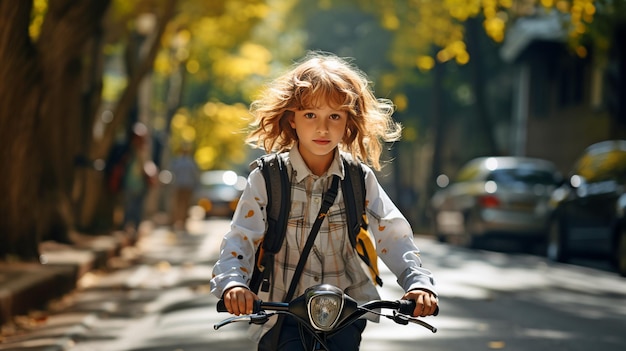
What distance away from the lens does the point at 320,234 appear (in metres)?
4.42

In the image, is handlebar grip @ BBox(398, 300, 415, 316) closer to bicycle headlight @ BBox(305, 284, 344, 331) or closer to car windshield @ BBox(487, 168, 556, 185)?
bicycle headlight @ BBox(305, 284, 344, 331)

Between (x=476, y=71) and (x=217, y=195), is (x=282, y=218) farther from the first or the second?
(x=217, y=195)

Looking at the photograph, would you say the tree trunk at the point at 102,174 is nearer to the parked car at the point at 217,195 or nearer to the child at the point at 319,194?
the child at the point at 319,194

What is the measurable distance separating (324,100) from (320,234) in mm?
505

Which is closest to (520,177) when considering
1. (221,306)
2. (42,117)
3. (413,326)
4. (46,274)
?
(42,117)

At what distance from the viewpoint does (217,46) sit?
1396 inches

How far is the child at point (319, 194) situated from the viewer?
4246 millimetres

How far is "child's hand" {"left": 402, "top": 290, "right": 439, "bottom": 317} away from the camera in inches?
152

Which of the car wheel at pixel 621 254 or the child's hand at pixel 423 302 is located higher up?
the car wheel at pixel 621 254

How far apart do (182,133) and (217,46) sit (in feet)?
58.4

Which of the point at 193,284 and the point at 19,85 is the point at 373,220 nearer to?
the point at 19,85

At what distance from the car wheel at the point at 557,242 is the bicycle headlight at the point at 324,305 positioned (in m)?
14.5

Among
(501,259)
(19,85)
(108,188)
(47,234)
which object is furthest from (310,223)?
(108,188)

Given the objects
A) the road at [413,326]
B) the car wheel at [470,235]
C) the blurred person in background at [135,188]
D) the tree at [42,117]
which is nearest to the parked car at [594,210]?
the road at [413,326]
